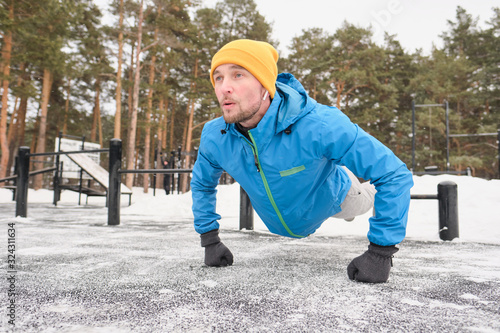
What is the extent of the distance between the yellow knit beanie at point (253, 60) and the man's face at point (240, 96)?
27 millimetres

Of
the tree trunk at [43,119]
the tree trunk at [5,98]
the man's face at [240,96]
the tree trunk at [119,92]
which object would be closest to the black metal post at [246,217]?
the man's face at [240,96]

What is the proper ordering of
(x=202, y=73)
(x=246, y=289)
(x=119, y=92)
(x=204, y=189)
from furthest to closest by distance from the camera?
(x=202, y=73) → (x=119, y=92) → (x=204, y=189) → (x=246, y=289)

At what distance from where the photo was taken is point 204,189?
1789 millimetres

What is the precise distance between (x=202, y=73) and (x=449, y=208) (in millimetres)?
19749

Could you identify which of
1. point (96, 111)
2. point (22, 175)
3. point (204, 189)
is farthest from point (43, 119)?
point (204, 189)

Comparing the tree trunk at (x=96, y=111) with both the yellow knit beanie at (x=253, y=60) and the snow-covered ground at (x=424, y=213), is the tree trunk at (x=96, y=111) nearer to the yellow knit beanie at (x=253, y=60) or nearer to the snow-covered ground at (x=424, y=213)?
the snow-covered ground at (x=424, y=213)

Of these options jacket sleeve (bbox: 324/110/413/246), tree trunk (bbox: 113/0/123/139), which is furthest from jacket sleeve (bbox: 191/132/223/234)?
tree trunk (bbox: 113/0/123/139)

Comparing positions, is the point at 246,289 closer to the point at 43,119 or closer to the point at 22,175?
the point at 22,175

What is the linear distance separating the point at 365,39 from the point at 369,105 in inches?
173

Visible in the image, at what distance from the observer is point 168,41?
653 inches

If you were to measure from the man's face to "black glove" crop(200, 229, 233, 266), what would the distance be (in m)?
0.62

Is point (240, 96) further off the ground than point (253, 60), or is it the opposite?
point (253, 60)

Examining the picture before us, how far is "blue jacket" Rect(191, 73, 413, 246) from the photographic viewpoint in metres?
1.33

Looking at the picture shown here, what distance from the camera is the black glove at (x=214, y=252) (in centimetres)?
163
